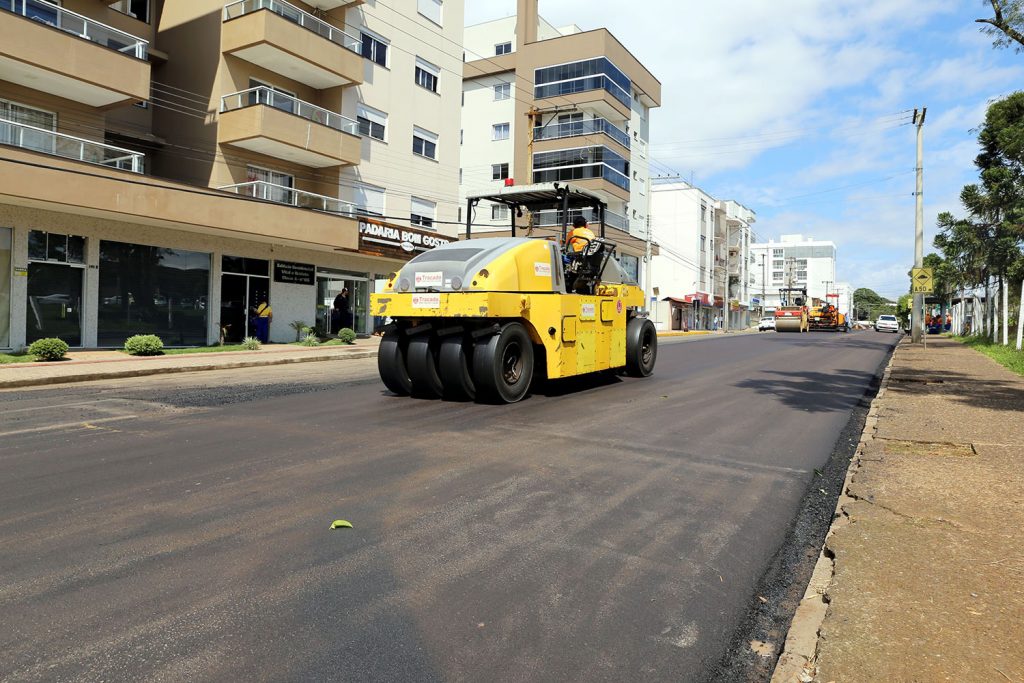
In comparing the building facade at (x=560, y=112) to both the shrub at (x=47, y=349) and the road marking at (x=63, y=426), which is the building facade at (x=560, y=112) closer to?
the shrub at (x=47, y=349)

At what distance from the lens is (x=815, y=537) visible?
162 inches

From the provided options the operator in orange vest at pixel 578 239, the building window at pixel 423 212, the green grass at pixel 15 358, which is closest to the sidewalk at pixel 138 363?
the green grass at pixel 15 358

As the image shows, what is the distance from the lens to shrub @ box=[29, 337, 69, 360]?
560 inches

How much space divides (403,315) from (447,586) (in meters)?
6.15

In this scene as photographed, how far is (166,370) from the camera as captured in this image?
45.1 feet

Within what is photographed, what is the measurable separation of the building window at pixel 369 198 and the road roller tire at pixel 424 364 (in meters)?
16.5

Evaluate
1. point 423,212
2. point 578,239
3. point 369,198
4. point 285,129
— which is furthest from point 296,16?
point 578,239

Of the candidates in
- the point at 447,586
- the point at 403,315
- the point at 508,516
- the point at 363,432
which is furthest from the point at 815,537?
the point at 403,315

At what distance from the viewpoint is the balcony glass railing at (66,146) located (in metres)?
15.2

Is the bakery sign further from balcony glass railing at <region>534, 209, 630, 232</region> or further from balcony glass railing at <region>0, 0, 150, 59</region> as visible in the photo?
balcony glass railing at <region>534, 209, 630, 232</region>

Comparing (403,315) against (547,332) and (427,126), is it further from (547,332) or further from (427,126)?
(427,126)

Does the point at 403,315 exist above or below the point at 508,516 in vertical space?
above

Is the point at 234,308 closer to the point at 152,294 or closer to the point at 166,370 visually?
the point at 152,294

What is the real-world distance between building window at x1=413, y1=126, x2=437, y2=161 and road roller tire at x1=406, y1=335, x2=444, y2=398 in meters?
20.7
